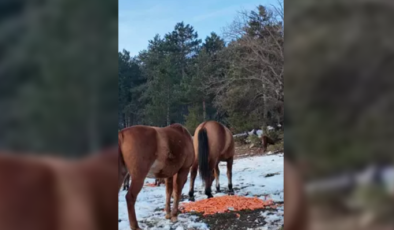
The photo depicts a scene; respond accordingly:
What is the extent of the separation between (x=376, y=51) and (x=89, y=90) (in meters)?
1.14

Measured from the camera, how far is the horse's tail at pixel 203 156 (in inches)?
61.4

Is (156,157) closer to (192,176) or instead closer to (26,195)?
(192,176)

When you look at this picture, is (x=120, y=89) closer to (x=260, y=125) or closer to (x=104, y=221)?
(x=104, y=221)

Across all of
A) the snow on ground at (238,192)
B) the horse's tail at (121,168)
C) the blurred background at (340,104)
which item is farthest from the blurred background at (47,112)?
the blurred background at (340,104)

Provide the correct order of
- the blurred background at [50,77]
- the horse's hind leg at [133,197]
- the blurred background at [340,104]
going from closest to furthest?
the blurred background at [50,77]
the blurred background at [340,104]
the horse's hind leg at [133,197]

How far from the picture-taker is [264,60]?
1.52 metres

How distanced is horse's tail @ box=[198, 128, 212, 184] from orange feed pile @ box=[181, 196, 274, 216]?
103 mm

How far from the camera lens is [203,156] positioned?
1594mm

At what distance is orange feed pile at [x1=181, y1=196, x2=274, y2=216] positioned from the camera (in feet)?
5.07

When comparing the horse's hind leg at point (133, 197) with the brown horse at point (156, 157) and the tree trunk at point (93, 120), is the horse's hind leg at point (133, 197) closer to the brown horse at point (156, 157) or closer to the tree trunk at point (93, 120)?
the brown horse at point (156, 157)

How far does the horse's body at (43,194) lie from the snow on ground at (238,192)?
356 mm

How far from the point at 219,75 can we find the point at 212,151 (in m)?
0.37

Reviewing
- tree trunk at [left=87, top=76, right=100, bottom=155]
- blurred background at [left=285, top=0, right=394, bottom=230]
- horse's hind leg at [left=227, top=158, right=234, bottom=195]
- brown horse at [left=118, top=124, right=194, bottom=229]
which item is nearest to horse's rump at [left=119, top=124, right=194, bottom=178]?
brown horse at [left=118, top=124, right=194, bottom=229]

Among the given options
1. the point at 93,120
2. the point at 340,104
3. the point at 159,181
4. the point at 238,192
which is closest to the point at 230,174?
the point at 238,192
